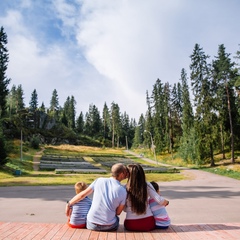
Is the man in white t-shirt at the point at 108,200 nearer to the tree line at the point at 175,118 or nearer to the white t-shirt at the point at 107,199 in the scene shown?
the white t-shirt at the point at 107,199

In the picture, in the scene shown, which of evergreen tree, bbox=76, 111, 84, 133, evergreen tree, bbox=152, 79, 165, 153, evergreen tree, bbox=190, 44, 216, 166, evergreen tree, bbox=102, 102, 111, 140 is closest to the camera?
evergreen tree, bbox=190, 44, 216, 166

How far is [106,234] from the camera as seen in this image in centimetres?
395

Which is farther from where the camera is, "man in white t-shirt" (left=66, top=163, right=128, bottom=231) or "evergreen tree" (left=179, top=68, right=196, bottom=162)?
"evergreen tree" (left=179, top=68, right=196, bottom=162)

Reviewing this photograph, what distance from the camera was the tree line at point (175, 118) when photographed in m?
34.6

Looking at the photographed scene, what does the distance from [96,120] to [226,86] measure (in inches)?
3076

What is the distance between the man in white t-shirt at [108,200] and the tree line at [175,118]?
75.8 feet

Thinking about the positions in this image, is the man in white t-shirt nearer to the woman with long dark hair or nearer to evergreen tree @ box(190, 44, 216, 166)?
the woman with long dark hair

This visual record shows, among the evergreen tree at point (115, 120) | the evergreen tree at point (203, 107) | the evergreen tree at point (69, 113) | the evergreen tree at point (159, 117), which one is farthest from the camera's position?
the evergreen tree at point (69, 113)

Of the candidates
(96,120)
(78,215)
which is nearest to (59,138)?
(96,120)

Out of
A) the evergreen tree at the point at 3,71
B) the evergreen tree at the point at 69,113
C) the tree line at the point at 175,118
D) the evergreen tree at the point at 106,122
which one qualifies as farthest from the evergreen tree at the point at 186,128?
the evergreen tree at the point at 69,113

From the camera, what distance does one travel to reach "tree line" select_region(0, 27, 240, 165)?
34.6m

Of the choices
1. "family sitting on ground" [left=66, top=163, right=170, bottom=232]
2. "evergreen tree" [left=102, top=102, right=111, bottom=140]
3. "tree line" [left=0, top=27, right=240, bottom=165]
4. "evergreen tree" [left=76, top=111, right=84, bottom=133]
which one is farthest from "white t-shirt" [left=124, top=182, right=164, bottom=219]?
"evergreen tree" [left=76, top=111, right=84, bottom=133]

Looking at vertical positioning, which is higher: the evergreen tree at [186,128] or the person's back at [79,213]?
the evergreen tree at [186,128]

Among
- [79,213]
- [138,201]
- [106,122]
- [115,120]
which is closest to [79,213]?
[79,213]
